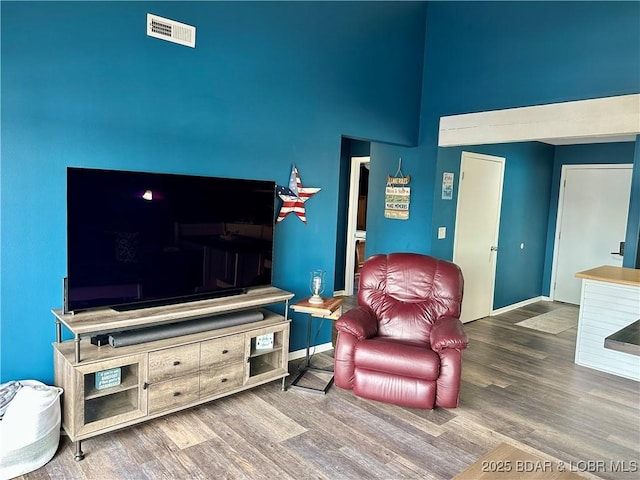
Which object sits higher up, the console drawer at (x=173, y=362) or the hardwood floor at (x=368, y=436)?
the console drawer at (x=173, y=362)

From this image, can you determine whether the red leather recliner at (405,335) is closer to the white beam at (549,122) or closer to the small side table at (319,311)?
the small side table at (319,311)

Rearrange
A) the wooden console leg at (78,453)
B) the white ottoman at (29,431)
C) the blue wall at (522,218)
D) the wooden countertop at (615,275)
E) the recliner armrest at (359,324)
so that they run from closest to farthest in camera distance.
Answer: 1. the white ottoman at (29,431)
2. the wooden console leg at (78,453)
3. the recliner armrest at (359,324)
4. the wooden countertop at (615,275)
5. the blue wall at (522,218)

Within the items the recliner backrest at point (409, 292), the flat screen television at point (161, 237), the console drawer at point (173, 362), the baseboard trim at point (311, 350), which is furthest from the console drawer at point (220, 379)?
the recliner backrest at point (409, 292)

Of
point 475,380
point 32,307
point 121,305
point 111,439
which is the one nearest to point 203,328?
point 121,305

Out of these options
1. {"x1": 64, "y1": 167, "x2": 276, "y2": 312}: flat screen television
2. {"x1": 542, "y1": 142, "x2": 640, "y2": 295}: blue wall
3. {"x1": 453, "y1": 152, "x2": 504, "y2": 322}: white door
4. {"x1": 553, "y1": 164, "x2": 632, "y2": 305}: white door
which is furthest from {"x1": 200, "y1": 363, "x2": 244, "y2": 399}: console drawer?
{"x1": 542, "y1": 142, "x2": 640, "y2": 295}: blue wall

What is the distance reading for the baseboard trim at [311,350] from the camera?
394 cm

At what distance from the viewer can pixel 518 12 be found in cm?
399

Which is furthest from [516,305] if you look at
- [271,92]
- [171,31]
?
[171,31]

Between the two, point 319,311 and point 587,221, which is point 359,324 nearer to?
point 319,311

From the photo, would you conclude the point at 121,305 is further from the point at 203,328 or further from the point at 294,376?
the point at 294,376

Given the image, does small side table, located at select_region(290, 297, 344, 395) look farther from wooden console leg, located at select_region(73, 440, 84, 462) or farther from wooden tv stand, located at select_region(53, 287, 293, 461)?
wooden console leg, located at select_region(73, 440, 84, 462)

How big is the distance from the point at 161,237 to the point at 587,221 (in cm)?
614

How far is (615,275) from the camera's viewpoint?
414 cm

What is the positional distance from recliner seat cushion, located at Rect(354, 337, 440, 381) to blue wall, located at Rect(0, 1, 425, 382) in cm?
97
